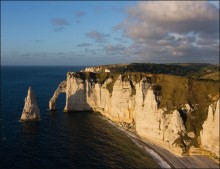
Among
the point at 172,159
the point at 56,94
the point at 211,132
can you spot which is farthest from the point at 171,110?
the point at 56,94

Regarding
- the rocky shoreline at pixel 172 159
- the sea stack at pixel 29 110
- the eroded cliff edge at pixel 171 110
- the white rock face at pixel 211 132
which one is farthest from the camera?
the sea stack at pixel 29 110

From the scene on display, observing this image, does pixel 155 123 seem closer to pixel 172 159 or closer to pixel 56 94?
pixel 172 159

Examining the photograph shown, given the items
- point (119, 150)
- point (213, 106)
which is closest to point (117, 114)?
point (119, 150)

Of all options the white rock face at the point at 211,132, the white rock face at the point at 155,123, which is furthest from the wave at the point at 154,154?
the white rock face at the point at 211,132

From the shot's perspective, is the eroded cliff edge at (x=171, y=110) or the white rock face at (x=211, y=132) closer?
the white rock face at (x=211, y=132)

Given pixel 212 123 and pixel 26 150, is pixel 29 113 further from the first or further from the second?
pixel 212 123

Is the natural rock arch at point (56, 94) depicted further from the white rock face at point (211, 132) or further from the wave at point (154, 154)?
the white rock face at point (211, 132)

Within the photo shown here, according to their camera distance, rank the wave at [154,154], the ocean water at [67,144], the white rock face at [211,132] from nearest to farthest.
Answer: the white rock face at [211,132] < the ocean water at [67,144] < the wave at [154,154]
